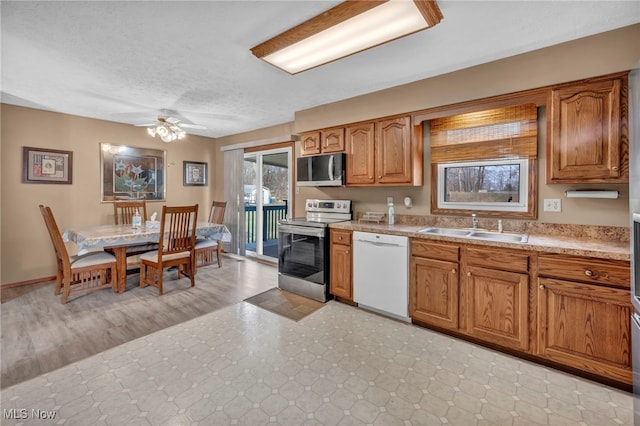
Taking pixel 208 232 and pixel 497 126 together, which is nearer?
pixel 497 126

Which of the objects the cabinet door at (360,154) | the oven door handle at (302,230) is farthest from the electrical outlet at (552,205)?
the oven door handle at (302,230)

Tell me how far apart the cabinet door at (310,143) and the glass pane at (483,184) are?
1.65m

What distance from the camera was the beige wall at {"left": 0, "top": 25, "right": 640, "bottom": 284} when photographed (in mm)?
2162

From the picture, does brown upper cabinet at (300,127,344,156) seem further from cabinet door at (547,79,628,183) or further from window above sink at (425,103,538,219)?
cabinet door at (547,79,628,183)

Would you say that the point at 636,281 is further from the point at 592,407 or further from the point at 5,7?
the point at 5,7

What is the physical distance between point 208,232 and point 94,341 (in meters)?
1.97

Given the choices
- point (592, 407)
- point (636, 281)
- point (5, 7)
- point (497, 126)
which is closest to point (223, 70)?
point (5, 7)

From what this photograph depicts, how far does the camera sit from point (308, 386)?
6.19 ft

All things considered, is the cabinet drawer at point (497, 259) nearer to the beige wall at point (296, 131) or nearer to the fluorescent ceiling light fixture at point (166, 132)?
the beige wall at point (296, 131)

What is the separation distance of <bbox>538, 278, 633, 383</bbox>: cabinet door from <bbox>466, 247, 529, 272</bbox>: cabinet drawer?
0.16 m

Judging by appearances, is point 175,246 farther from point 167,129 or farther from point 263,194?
point 263,194

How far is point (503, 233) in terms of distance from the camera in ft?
8.50

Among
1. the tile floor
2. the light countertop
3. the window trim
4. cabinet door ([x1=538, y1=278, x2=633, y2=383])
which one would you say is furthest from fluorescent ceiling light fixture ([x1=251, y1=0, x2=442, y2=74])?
the tile floor

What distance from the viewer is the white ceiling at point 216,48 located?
183 centimetres
